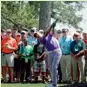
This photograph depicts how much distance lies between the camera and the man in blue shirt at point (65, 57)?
51.0 feet

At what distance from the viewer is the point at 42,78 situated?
51.6 ft

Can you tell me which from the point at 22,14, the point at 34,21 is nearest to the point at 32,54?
the point at 22,14

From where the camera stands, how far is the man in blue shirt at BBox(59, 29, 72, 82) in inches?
612

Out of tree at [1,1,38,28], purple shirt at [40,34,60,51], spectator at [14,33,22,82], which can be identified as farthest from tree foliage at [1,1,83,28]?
purple shirt at [40,34,60,51]

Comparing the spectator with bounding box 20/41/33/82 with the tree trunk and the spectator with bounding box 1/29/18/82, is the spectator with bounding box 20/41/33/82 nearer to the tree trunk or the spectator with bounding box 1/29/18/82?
the spectator with bounding box 1/29/18/82

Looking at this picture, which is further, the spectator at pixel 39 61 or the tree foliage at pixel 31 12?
the tree foliage at pixel 31 12

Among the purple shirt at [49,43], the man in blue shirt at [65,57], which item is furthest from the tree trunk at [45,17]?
the purple shirt at [49,43]

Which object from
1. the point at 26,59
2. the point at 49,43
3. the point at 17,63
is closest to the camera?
the point at 49,43

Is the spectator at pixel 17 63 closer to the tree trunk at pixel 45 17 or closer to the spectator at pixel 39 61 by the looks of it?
the spectator at pixel 39 61

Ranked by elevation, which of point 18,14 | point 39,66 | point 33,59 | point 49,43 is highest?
point 18,14

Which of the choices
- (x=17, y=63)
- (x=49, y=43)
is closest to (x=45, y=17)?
(x=17, y=63)

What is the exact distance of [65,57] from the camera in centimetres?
1567

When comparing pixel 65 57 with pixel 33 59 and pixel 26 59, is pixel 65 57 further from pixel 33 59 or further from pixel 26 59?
pixel 26 59

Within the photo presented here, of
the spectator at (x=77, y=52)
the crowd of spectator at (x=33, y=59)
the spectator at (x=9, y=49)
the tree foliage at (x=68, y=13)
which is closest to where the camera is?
the spectator at (x=77, y=52)
